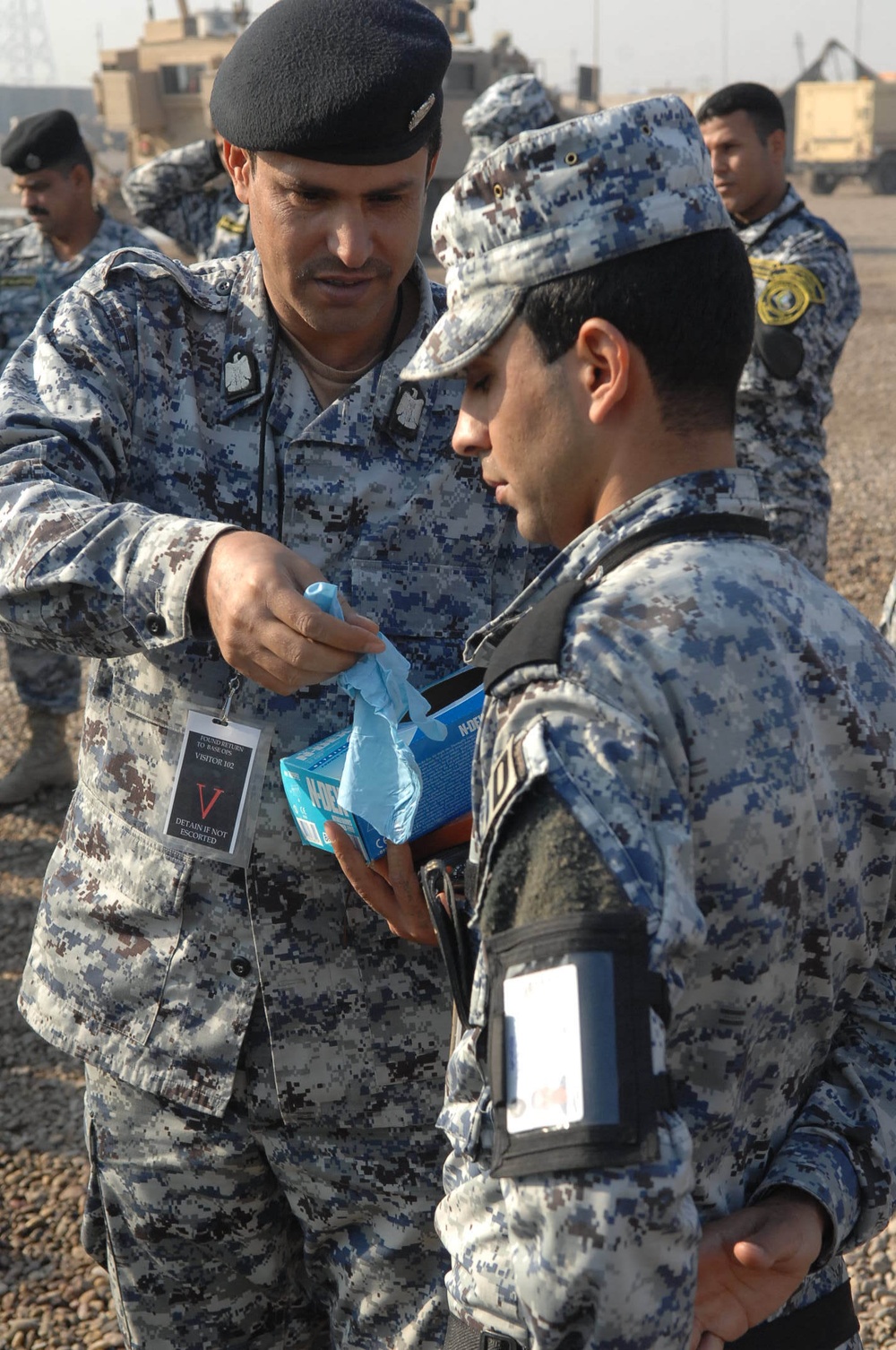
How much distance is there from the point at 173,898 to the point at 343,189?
104 cm

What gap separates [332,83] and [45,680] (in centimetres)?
448

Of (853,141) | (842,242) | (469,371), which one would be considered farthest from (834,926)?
(853,141)

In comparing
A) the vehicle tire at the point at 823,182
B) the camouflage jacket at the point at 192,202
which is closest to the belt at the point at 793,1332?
the camouflage jacket at the point at 192,202

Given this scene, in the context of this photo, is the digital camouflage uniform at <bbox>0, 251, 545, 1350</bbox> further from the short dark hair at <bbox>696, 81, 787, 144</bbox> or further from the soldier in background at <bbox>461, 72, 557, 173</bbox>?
the soldier in background at <bbox>461, 72, 557, 173</bbox>

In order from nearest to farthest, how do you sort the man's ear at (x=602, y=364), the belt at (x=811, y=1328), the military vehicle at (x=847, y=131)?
the man's ear at (x=602, y=364)
the belt at (x=811, y=1328)
the military vehicle at (x=847, y=131)

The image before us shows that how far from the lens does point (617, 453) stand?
1.35 m

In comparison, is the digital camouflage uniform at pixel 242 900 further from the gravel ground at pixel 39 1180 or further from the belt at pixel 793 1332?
the gravel ground at pixel 39 1180

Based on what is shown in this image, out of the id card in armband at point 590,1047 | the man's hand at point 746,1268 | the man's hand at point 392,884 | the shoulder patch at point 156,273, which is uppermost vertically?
the shoulder patch at point 156,273

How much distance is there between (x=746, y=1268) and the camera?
1.30m

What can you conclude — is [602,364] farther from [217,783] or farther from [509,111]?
[509,111]

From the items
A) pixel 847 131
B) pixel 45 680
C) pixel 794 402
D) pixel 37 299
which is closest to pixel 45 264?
pixel 37 299

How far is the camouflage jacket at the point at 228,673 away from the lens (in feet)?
6.39

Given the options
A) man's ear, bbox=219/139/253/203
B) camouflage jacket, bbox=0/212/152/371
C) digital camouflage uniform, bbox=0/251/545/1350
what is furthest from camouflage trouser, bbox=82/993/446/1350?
camouflage jacket, bbox=0/212/152/371

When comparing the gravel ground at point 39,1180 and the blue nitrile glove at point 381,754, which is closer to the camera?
the blue nitrile glove at point 381,754
